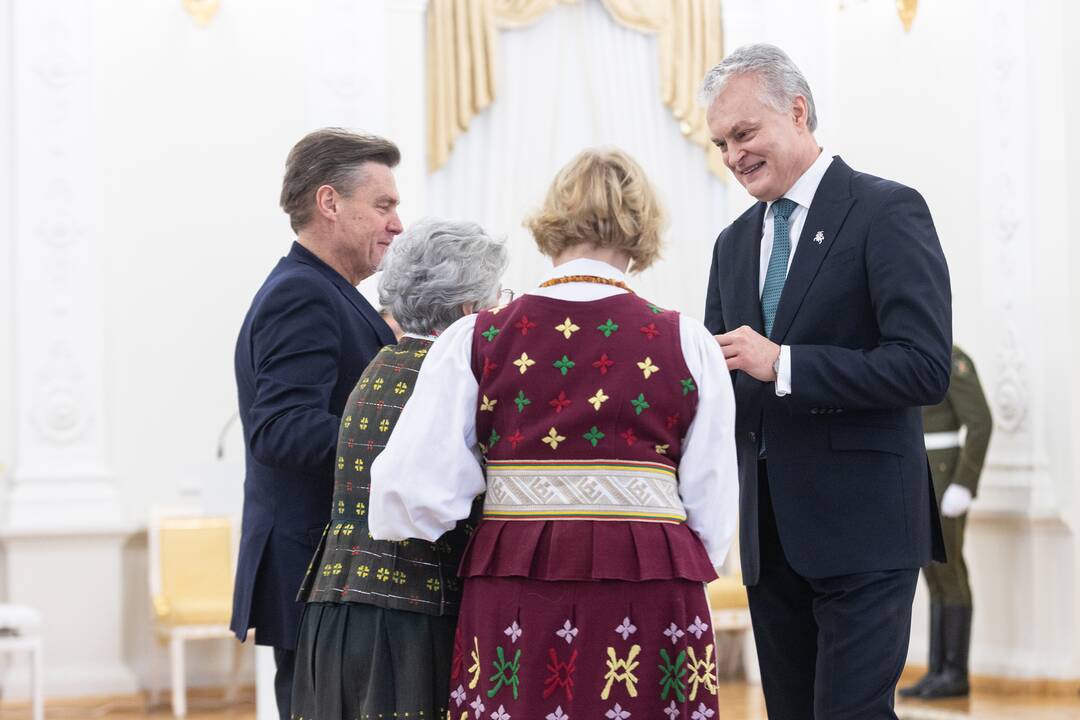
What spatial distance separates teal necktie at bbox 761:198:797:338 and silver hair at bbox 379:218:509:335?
531mm

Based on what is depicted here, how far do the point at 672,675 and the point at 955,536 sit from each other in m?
4.39

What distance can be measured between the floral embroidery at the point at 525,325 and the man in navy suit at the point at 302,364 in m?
0.49

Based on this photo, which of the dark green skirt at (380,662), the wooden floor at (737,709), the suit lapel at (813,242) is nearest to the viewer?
the dark green skirt at (380,662)

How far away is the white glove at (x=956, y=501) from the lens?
6.14m

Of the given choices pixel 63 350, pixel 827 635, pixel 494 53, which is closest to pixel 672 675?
pixel 827 635

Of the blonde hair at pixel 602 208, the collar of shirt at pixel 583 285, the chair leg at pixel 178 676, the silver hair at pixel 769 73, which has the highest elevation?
the silver hair at pixel 769 73

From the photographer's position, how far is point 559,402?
2.16 m

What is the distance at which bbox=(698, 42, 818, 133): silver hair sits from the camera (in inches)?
102

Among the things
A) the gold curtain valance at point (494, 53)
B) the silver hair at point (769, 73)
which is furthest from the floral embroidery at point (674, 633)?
the gold curtain valance at point (494, 53)

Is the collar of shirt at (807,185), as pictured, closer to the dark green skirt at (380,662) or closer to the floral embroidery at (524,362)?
the floral embroidery at (524,362)

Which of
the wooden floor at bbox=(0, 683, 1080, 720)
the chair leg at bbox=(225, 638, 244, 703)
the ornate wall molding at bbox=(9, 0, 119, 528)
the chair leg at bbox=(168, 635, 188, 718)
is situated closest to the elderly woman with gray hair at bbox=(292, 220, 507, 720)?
the wooden floor at bbox=(0, 683, 1080, 720)

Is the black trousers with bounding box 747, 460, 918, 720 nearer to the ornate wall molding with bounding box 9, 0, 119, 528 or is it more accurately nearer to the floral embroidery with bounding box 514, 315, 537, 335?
the floral embroidery with bounding box 514, 315, 537, 335

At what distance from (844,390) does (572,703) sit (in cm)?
70

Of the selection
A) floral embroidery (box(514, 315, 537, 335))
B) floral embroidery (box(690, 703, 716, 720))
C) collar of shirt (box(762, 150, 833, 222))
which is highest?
collar of shirt (box(762, 150, 833, 222))
